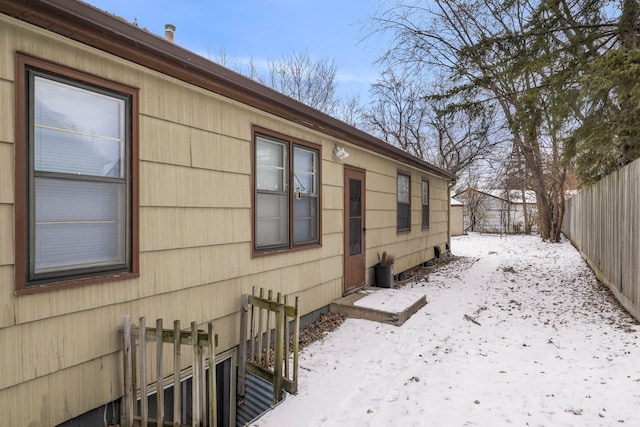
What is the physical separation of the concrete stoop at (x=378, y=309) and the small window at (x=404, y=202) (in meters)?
2.59

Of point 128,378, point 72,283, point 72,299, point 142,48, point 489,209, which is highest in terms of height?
point 142,48

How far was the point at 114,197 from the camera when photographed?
9.09 ft

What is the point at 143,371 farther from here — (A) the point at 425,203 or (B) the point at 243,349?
(A) the point at 425,203

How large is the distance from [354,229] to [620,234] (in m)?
3.92

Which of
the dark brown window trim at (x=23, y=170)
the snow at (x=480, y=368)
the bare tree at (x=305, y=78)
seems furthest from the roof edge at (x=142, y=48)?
the bare tree at (x=305, y=78)

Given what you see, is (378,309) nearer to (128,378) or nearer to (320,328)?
(320,328)

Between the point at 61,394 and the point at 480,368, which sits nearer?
the point at 61,394

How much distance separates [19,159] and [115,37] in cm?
101

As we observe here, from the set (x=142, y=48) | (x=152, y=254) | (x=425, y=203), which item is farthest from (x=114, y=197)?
(x=425, y=203)

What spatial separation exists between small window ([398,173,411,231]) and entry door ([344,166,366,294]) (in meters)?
2.10

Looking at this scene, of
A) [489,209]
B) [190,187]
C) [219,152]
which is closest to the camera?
[190,187]

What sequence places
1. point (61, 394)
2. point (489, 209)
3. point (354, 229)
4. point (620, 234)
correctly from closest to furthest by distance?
1. point (61, 394)
2. point (620, 234)
3. point (354, 229)
4. point (489, 209)

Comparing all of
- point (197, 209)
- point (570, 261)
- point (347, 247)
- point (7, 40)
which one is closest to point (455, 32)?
point (570, 261)

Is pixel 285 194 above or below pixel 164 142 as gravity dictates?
below
